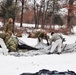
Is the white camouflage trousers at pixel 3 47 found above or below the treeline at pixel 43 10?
above

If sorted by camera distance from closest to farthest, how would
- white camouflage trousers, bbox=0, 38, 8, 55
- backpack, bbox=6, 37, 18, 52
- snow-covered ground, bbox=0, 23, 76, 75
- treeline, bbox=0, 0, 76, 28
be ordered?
1. snow-covered ground, bbox=0, 23, 76, 75
2. white camouflage trousers, bbox=0, 38, 8, 55
3. backpack, bbox=6, 37, 18, 52
4. treeline, bbox=0, 0, 76, 28

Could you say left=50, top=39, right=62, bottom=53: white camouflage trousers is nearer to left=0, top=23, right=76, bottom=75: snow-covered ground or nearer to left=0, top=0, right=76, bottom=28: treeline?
left=0, top=23, right=76, bottom=75: snow-covered ground

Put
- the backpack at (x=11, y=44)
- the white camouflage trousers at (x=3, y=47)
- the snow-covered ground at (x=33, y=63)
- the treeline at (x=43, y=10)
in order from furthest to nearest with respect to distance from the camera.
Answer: the treeline at (x=43, y=10) → the backpack at (x=11, y=44) → the white camouflage trousers at (x=3, y=47) → the snow-covered ground at (x=33, y=63)

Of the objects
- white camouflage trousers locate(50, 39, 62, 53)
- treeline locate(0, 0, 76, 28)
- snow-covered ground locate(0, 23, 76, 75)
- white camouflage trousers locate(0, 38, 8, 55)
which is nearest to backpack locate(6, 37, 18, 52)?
white camouflage trousers locate(0, 38, 8, 55)

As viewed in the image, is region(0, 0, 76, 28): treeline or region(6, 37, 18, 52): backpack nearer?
region(6, 37, 18, 52): backpack

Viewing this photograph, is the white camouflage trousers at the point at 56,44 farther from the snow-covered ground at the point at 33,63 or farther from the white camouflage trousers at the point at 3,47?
the white camouflage trousers at the point at 3,47

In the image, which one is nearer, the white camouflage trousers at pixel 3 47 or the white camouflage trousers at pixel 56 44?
the white camouflage trousers at pixel 3 47

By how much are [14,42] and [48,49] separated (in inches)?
55.1

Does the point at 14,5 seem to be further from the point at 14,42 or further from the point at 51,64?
the point at 51,64

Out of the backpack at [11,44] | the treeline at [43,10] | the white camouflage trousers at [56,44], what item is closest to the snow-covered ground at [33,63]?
the white camouflage trousers at [56,44]

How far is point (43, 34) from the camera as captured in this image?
463 inches

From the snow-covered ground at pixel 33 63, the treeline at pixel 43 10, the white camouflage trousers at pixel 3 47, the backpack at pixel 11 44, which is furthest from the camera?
the treeline at pixel 43 10

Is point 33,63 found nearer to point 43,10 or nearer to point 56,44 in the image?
point 56,44

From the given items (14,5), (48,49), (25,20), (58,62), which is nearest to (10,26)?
(48,49)
